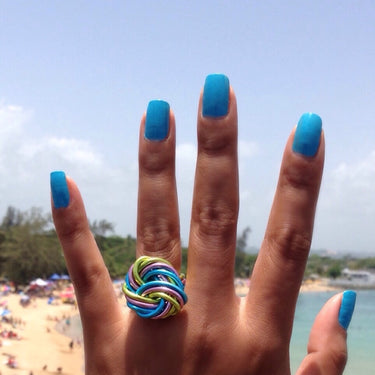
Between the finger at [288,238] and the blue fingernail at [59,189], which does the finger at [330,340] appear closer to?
the finger at [288,238]

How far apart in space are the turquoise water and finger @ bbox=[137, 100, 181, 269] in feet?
46.3

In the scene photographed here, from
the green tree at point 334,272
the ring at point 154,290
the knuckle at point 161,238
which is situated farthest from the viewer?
the green tree at point 334,272

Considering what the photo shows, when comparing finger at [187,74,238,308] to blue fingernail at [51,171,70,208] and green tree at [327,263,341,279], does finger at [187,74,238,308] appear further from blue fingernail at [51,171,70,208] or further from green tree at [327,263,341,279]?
green tree at [327,263,341,279]

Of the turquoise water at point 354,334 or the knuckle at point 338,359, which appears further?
the turquoise water at point 354,334

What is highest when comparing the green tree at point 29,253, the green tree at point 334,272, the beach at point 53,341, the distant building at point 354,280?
the green tree at point 29,253

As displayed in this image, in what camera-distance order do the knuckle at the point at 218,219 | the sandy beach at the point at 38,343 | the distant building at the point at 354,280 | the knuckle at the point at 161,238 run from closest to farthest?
the knuckle at the point at 218,219 → the knuckle at the point at 161,238 → the sandy beach at the point at 38,343 → the distant building at the point at 354,280

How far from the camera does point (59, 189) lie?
1384 mm

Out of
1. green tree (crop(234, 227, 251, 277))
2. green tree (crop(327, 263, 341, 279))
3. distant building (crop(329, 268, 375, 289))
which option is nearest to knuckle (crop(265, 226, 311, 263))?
green tree (crop(234, 227, 251, 277))

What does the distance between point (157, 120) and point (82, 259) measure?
1.54 ft

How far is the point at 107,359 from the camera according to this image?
52.5 inches

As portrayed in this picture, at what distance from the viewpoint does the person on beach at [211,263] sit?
4.20 ft

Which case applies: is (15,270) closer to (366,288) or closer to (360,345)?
(360,345)

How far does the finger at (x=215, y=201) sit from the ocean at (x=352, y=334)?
1391 centimetres

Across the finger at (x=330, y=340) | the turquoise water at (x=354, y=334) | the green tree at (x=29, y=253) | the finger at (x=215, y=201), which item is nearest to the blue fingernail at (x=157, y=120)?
the finger at (x=215, y=201)
